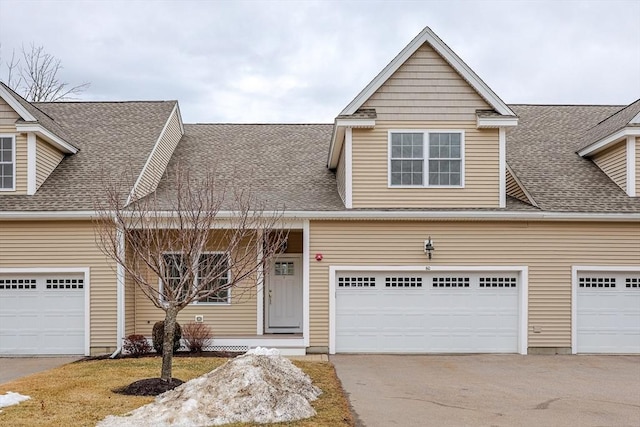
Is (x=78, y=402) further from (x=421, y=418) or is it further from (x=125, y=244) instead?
(x=125, y=244)

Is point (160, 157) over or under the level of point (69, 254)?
over

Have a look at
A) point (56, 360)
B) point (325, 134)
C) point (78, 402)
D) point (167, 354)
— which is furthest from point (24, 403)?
point (325, 134)

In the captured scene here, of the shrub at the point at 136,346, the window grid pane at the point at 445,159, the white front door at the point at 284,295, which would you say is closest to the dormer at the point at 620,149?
the window grid pane at the point at 445,159

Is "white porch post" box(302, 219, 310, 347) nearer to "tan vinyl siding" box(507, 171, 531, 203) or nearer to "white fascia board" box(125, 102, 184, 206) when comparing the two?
"white fascia board" box(125, 102, 184, 206)

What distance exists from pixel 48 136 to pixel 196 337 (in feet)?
20.9

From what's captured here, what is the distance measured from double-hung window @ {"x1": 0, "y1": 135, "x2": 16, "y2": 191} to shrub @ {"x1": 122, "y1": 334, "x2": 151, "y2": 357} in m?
4.95

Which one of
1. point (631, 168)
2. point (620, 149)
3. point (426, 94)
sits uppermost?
point (426, 94)

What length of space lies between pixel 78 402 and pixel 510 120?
11329 mm

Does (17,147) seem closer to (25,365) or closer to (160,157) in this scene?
(160,157)

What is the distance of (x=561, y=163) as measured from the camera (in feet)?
59.5

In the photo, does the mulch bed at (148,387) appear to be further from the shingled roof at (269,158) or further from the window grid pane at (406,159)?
the window grid pane at (406,159)

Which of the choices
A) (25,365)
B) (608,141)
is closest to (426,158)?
(608,141)

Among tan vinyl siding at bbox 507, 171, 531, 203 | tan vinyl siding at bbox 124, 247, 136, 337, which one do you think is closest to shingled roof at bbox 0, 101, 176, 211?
tan vinyl siding at bbox 124, 247, 136, 337

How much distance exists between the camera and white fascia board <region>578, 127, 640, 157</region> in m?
16.0
